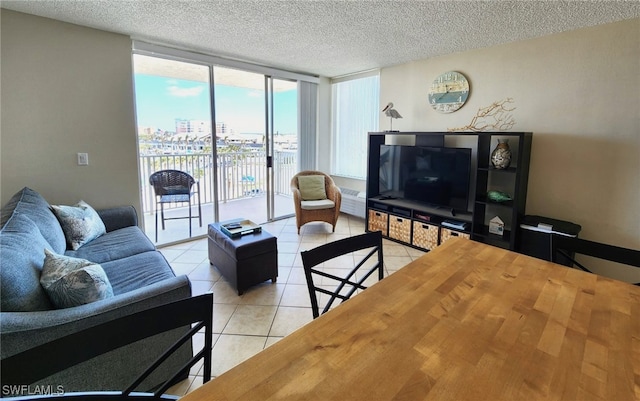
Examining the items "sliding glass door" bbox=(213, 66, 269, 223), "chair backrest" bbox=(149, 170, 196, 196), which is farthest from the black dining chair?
"sliding glass door" bbox=(213, 66, 269, 223)

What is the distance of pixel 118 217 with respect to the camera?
323cm

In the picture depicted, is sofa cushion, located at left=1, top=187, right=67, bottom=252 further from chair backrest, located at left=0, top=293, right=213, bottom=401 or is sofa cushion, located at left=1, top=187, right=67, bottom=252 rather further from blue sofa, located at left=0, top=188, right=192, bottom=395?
chair backrest, located at left=0, top=293, right=213, bottom=401

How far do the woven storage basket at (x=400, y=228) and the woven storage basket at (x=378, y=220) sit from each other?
0.10m

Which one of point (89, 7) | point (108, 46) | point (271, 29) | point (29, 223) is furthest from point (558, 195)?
point (108, 46)

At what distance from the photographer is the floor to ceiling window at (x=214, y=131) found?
13.3 feet

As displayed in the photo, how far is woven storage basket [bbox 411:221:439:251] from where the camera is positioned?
3.69 metres

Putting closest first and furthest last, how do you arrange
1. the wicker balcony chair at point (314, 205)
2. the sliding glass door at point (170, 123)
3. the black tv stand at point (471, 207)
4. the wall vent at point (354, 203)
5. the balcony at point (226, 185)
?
the black tv stand at point (471, 207) → the sliding glass door at point (170, 123) → the wicker balcony chair at point (314, 205) → the balcony at point (226, 185) → the wall vent at point (354, 203)

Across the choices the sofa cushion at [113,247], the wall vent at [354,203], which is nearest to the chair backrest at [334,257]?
the sofa cushion at [113,247]

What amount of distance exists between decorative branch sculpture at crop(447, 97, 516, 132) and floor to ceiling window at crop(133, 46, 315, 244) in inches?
103

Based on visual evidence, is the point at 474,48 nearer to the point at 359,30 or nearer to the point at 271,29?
the point at 359,30

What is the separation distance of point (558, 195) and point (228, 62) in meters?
4.15

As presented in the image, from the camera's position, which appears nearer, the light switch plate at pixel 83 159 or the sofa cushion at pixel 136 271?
the sofa cushion at pixel 136 271

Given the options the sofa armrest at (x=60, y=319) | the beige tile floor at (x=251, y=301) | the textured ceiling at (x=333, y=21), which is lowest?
the beige tile floor at (x=251, y=301)

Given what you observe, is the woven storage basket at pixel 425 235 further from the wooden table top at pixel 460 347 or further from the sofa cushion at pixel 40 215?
the sofa cushion at pixel 40 215
